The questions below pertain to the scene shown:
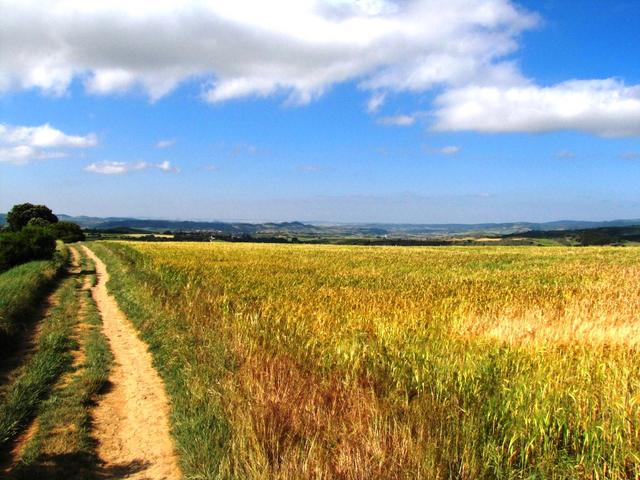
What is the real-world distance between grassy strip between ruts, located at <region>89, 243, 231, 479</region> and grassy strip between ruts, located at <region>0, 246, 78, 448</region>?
1936 millimetres

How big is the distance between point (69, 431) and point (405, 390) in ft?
16.1

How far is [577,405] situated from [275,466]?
3357 mm

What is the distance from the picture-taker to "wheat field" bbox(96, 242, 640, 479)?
4.23m

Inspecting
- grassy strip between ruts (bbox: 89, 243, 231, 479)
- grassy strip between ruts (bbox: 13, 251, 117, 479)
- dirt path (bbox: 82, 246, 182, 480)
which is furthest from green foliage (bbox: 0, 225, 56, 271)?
grassy strip between ruts (bbox: 13, 251, 117, 479)

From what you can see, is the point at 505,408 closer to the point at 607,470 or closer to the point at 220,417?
the point at 607,470

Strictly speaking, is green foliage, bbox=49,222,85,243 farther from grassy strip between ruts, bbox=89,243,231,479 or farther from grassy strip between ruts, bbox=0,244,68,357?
grassy strip between ruts, bbox=89,243,231,479

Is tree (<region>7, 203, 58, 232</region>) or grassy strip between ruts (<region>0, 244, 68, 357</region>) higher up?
tree (<region>7, 203, 58, 232</region>)

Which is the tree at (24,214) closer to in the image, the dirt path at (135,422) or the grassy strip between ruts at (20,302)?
the grassy strip between ruts at (20,302)

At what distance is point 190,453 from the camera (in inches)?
218

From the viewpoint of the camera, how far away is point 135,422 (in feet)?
22.7

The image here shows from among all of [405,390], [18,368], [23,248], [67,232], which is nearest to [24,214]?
[67,232]

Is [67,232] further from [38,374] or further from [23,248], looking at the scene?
[38,374]

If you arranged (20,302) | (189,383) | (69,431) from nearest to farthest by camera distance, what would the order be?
(69,431) → (189,383) → (20,302)

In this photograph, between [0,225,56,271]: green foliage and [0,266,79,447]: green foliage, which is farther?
[0,225,56,271]: green foliage
